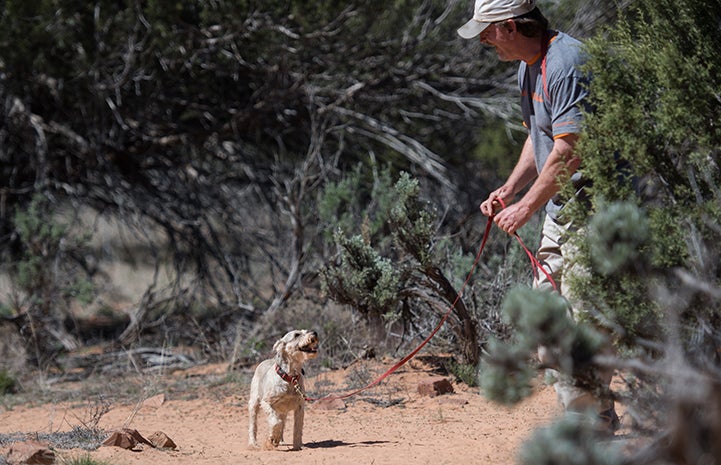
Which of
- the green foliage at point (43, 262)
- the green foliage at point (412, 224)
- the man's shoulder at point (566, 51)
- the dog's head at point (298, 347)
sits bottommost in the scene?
the green foliage at point (43, 262)

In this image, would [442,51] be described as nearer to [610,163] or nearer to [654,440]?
[610,163]

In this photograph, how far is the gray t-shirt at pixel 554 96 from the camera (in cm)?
471

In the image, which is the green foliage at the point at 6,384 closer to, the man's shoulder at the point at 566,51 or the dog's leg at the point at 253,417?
the dog's leg at the point at 253,417

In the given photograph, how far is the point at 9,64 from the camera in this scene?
10.2 meters

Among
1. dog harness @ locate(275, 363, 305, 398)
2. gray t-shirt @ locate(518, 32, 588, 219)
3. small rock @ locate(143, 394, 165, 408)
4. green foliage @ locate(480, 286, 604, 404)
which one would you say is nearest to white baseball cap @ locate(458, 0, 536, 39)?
gray t-shirt @ locate(518, 32, 588, 219)

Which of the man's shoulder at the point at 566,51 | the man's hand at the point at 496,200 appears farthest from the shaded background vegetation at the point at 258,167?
the man's shoulder at the point at 566,51

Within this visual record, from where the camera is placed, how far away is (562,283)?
4820 mm

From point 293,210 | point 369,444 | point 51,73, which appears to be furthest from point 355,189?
point 369,444

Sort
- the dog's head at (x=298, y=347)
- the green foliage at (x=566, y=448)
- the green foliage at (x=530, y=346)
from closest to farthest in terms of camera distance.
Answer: the green foliage at (x=566, y=448) → the green foliage at (x=530, y=346) → the dog's head at (x=298, y=347)

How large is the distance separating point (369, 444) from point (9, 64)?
279 inches

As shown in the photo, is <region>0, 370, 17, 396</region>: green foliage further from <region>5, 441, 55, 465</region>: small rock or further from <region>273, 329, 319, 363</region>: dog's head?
<region>273, 329, 319, 363</region>: dog's head

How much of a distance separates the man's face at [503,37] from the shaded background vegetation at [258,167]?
2.00 meters

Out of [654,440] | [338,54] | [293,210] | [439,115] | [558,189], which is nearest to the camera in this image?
[654,440]

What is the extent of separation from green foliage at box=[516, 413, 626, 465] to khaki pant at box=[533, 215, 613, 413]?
732 millimetres
